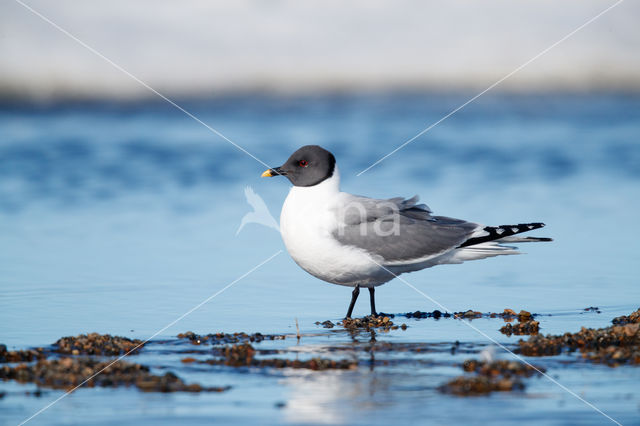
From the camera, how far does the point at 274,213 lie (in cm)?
1166

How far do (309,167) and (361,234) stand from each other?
776mm

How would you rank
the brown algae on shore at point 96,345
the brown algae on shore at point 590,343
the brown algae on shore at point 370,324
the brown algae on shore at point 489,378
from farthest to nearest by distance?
the brown algae on shore at point 370,324, the brown algae on shore at point 96,345, the brown algae on shore at point 590,343, the brown algae on shore at point 489,378

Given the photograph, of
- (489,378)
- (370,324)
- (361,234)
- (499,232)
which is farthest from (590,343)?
(361,234)

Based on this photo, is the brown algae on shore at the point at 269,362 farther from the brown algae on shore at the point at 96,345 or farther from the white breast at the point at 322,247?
the white breast at the point at 322,247

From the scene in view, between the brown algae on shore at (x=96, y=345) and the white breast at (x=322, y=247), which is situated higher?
the white breast at (x=322, y=247)

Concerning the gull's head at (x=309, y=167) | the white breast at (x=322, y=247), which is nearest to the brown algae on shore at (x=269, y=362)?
the white breast at (x=322, y=247)

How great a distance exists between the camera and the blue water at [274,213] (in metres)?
6.92

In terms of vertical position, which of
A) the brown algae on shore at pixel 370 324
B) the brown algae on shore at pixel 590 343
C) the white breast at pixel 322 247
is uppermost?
the white breast at pixel 322 247

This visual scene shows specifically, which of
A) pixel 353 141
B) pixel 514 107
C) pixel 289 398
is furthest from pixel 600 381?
pixel 514 107

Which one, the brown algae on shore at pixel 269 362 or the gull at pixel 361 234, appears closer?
the brown algae on shore at pixel 269 362

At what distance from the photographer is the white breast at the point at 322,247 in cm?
749

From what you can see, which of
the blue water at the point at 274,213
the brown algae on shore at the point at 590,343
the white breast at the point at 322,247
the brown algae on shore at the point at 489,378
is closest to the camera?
the brown algae on shore at the point at 489,378

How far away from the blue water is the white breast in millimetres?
354

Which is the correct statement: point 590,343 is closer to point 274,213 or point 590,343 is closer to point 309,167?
point 309,167
